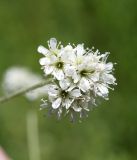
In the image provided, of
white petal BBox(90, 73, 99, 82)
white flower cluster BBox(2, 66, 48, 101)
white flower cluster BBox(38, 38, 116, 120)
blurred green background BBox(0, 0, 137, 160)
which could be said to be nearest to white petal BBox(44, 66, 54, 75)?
white flower cluster BBox(38, 38, 116, 120)

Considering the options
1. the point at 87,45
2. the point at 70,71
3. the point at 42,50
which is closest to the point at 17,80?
the point at 87,45

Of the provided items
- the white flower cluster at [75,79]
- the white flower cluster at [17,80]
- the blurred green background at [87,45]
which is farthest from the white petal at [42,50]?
the blurred green background at [87,45]

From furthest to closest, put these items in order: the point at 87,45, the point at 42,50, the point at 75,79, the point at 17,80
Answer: the point at 87,45
the point at 17,80
the point at 42,50
the point at 75,79

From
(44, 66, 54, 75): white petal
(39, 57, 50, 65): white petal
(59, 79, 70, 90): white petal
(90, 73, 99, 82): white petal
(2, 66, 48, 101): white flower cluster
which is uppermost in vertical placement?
(2, 66, 48, 101): white flower cluster

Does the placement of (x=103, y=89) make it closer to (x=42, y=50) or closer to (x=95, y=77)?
(x=95, y=77)

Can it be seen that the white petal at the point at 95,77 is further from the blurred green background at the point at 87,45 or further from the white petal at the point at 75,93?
the blurred green background at the point at 87,45

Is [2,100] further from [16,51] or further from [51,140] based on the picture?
[16,51]

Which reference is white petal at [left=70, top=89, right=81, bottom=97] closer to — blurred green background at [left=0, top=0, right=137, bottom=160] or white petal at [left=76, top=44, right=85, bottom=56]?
white petal at [left=76, top=44, right=85, bottom=56]

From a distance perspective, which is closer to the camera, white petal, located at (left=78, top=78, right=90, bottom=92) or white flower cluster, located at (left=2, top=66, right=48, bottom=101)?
white petal, located at (left=78, top=78, right=90, bottom=92)
